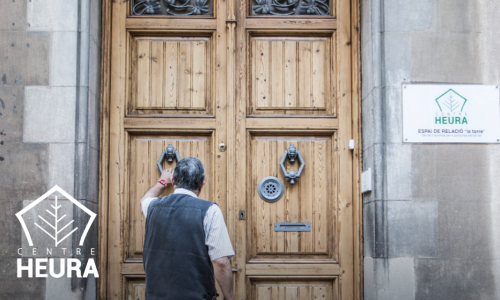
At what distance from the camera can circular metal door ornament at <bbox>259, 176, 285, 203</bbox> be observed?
4.43 meters

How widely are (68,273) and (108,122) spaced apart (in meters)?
1.19

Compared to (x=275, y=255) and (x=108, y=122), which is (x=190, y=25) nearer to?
(x=108, y=122)

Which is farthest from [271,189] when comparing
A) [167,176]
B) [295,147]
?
[167,176]

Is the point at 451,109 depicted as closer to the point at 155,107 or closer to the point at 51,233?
Result: the point at 155,107

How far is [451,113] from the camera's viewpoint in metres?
4.16

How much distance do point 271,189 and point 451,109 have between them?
1.46 metres

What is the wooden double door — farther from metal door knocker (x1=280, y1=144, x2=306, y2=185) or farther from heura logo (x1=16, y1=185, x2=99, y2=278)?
heura logo (x1=16, y1=185, x2=99, y2=278)

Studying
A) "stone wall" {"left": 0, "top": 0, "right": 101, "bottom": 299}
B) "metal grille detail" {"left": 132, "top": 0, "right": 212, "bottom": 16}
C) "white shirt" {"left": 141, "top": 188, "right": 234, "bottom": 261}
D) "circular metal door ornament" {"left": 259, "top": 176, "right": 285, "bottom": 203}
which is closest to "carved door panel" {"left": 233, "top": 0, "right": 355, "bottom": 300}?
"circular metal door ornament" {"left": 259, "top": 176, "right": 285, "bottom": 203}

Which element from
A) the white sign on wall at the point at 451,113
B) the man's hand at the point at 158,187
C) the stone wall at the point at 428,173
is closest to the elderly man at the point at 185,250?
the man's hand at the point at 158,187

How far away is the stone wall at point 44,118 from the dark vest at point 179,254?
3.15ft

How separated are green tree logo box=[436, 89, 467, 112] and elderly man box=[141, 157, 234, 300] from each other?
1.92 meters

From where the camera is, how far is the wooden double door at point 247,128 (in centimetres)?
438

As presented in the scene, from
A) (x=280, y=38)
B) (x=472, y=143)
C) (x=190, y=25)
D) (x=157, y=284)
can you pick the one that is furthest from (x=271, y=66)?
(x=157, y=284)

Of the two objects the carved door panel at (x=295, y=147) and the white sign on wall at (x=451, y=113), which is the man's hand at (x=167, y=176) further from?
the white sign on wall at (x=451, y=113)
